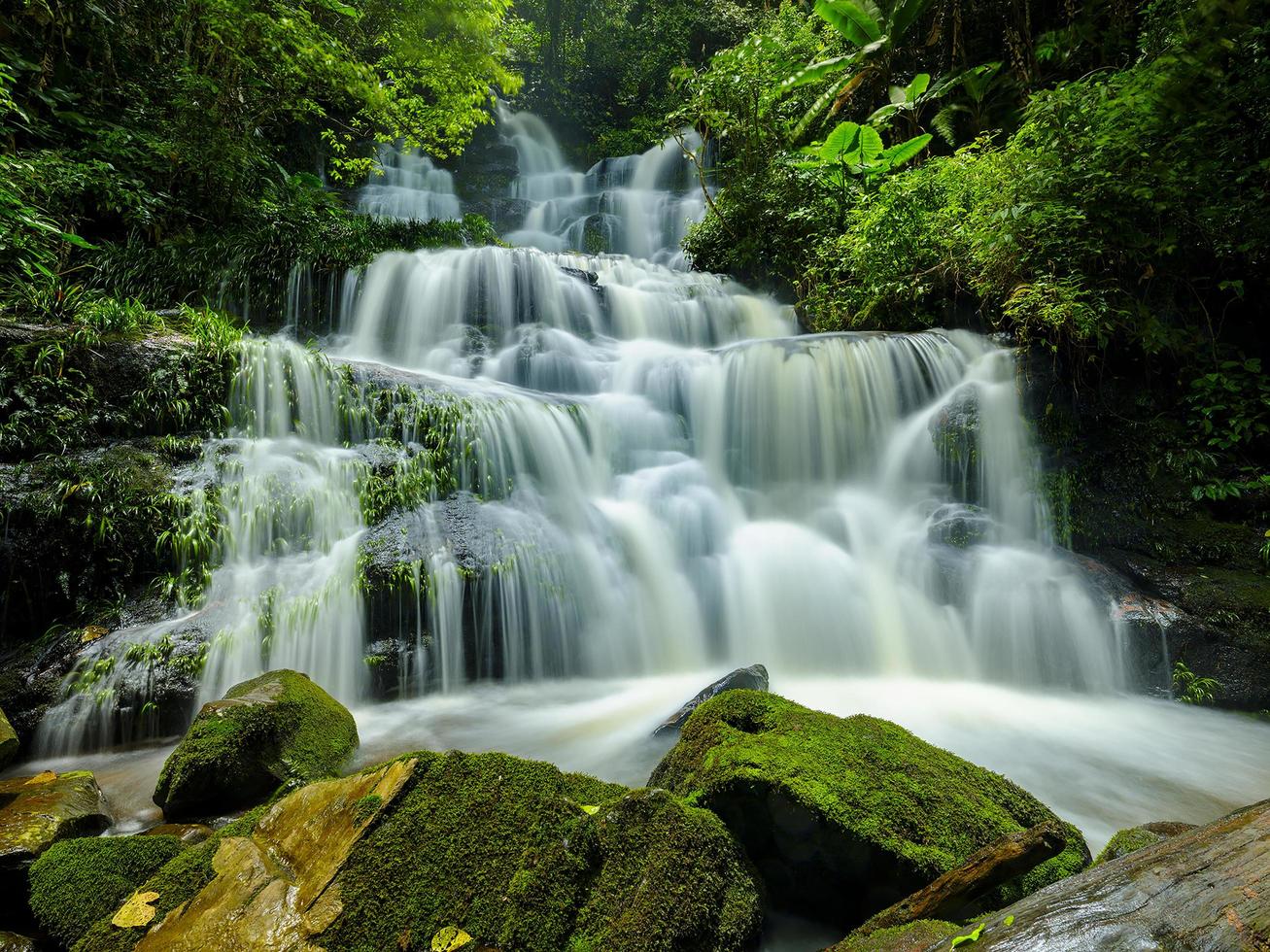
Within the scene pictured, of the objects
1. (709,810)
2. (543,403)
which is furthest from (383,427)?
(709,810)

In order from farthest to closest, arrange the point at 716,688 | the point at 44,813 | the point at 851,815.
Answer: the point at 716,688 → the point at 44,813 → the point at 851,815

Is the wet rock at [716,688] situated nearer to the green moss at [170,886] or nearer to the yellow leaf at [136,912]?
the green moss at [170,886]

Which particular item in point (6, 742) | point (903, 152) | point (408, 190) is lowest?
point (6, 742)

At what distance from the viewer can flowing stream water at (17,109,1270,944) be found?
163 inches

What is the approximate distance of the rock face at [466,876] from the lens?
1791 millimetres

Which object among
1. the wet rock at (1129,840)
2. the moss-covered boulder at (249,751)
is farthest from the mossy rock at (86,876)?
the wet rock at (1129,840)

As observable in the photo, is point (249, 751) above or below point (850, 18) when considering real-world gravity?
below

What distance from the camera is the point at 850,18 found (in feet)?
30.9

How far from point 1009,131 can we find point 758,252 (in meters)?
4.54

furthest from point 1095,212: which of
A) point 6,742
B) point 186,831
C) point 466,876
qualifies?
point 6,742

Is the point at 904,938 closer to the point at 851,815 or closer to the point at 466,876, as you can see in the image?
the point at 851,815

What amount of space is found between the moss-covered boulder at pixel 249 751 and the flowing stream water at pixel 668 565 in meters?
0.38

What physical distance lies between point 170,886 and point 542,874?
4.50 ft

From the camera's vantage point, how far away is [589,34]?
885 inches
